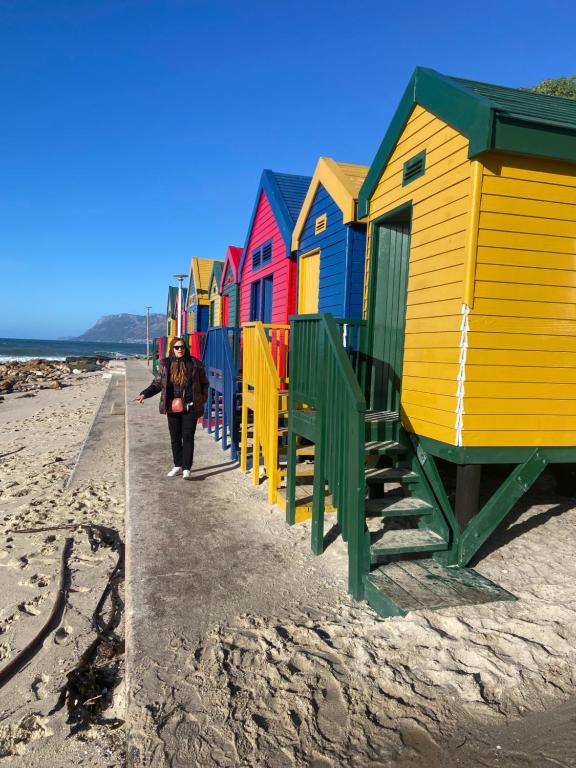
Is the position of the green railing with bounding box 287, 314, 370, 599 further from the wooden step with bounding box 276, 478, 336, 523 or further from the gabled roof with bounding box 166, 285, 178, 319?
the gabled roof with bounding box 166, 285, 178, 319

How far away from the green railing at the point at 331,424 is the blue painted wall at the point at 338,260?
105 cm

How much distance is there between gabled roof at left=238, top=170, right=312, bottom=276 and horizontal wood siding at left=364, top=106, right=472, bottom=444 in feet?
14.5

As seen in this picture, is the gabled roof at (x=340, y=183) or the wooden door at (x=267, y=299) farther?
the wooden door at (x=267, y=299)

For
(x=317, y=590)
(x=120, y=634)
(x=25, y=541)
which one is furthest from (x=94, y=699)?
(x=25, y=541)

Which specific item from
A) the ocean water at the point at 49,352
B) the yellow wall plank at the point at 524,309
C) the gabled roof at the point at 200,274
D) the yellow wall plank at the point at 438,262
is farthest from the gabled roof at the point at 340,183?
the ocean water at the point at 49,352

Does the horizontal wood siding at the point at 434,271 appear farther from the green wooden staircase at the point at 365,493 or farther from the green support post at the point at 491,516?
A: the green support post at the point at 491,516

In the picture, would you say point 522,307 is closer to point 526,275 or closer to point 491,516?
point 526,275

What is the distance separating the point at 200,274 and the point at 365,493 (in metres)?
19.0

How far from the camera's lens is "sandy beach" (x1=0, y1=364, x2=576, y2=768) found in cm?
244

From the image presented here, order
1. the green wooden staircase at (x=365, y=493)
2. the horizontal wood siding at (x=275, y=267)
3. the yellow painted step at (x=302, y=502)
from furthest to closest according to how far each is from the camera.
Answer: the horizontal wood siding at (x=275, y=267), the yellow painted step at (x=302, y=502), the green wooden staircase at (x=365, y=493)

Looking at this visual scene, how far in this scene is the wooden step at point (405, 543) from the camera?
3.94 meters

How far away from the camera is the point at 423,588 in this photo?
3.68 meters

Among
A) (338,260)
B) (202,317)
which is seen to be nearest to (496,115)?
(338,260)

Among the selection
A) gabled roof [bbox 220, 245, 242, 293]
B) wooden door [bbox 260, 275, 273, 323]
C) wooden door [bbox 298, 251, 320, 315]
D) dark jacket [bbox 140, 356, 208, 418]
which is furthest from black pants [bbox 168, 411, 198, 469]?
gabled roof [bbox 220, 245, 242, 293]
